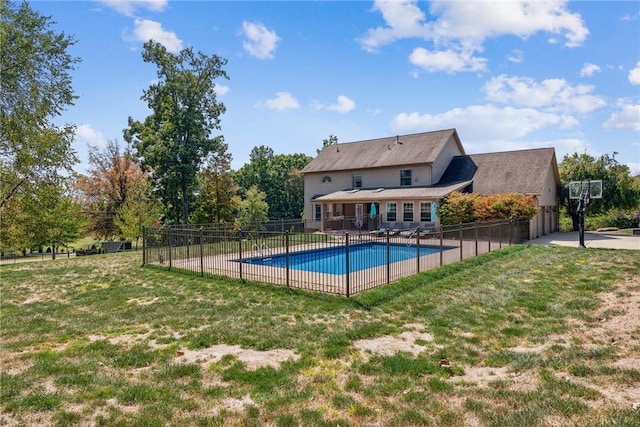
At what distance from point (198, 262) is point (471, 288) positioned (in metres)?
9.70

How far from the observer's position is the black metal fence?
10.1 meters

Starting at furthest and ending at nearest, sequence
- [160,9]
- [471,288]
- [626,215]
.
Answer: [626,215]
[160,9]
[471,288]

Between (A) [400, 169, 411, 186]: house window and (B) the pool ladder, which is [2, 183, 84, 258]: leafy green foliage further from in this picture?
(A) [400, 169, 411, 186]: house window

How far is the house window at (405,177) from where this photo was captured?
27969 millimetres

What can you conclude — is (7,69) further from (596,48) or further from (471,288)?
(596,48)

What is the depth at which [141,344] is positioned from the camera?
233 inches

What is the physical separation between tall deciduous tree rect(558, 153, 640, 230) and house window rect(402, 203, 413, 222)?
41.5ft

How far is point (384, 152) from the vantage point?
100 ft

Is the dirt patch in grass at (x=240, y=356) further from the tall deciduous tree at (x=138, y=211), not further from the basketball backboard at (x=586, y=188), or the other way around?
the basketball backboard at (x=586, y=188)

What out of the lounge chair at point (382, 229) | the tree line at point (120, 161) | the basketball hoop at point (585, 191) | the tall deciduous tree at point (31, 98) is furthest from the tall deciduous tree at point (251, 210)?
the basketball hoop at point (585, 191)

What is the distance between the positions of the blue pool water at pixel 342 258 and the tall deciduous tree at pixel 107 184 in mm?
23651

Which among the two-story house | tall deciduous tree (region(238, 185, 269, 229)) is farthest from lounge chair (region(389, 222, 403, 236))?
tall deciduous tree (region(238, 185, 269, 229))

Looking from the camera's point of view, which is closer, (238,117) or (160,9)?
(160,9)

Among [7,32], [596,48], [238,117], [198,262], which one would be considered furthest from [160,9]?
[596,48]
